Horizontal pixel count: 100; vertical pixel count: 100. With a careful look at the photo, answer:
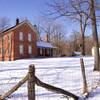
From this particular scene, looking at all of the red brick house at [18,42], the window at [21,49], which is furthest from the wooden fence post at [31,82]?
the window at [21,49]

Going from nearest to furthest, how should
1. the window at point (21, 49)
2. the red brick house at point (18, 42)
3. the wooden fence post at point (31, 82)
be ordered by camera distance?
the wooden fence post at point (31, 82)
the red brick house at point (18, 42)
the window at point (21, 49)

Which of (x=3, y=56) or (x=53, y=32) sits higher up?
(x=53, y=32)

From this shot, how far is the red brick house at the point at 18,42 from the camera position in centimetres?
4862

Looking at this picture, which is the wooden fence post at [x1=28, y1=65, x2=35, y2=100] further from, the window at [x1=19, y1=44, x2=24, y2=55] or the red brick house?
the window at [x1=19, y1=44, x2=24, y2=55]

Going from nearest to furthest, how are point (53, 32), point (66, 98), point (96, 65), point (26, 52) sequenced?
point (66, 98) < point (96, 65) < point (26, 52) < point (53, 32)

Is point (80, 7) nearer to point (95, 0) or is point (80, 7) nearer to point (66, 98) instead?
point (95, 0)

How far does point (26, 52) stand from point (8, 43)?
391cm

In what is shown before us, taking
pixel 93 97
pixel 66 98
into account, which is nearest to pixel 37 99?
pixel 66 98

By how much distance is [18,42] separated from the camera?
49406mm

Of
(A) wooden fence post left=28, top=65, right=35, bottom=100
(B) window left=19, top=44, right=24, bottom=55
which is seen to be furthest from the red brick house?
(A) wooden fence post left=28, top=65, right=35, bottom=100

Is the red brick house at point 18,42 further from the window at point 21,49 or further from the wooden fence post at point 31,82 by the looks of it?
the wooden fence post at point 31,82

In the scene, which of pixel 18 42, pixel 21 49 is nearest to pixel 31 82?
pixel 18 42

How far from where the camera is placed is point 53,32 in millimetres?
88188

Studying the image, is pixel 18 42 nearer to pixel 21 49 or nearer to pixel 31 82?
pixel 21 49
